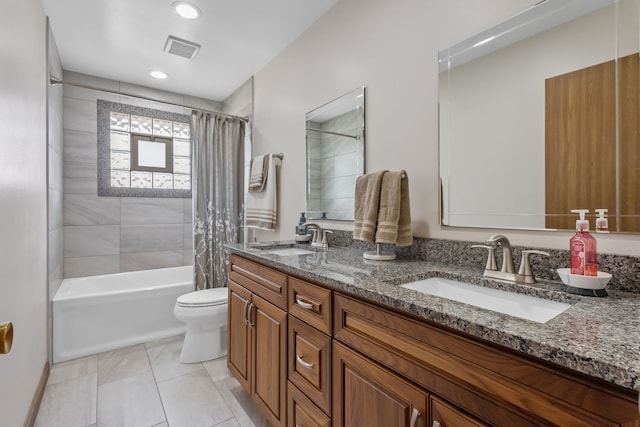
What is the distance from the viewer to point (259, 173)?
2.66m

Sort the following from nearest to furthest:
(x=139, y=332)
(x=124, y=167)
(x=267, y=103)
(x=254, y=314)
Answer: (x=254, y=314), (x=139, y=332), (x=267, y=103), (x=124, y=167)

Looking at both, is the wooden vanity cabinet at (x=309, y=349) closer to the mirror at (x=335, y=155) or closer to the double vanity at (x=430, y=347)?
the double vanity at (x=430, y=347)

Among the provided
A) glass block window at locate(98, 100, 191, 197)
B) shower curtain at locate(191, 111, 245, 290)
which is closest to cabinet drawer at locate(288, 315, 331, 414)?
shower curtain at locate(191, 111, 245, 290)

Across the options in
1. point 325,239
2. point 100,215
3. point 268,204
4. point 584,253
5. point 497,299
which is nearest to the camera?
point 584,253

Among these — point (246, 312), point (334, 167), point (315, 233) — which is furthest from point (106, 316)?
point (334, 167)

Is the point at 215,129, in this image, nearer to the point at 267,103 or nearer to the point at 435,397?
the point at 267,103

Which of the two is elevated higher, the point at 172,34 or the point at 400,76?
the point at 172,34

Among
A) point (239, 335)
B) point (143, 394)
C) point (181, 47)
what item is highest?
point (181, 47)

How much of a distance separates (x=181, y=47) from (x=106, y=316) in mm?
2193

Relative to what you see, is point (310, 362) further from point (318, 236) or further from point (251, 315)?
point (318, 236)

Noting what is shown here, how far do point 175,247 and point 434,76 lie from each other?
3139mm

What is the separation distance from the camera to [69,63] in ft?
9.20

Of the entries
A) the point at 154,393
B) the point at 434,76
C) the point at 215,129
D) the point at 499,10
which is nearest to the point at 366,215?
the point at 434,76

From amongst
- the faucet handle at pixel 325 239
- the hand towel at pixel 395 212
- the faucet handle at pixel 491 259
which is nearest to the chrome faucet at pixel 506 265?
the faucet handle at pixel 491 259
